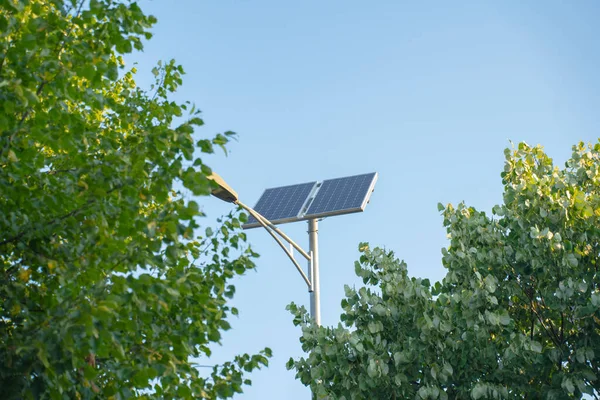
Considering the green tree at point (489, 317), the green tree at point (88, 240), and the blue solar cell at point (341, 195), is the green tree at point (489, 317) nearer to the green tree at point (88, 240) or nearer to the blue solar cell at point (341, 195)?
the blue solar cell at point (341, 195)

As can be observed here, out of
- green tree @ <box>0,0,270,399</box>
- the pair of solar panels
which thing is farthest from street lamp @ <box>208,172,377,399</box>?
green tree @ <box>0,0,270,399</box>

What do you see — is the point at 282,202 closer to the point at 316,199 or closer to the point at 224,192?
the point at 316,199

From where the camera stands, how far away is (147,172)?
6.88 metres

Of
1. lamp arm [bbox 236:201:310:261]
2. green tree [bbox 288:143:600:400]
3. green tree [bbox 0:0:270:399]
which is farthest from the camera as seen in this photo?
lamp arm [bbox 236:201:310:261]

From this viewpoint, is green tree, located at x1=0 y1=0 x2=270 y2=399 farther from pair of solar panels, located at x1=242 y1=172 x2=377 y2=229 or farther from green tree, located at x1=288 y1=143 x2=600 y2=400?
pair of solar panels, located at x1=242 y1=172 x2=377 y2=229

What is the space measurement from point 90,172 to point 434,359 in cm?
669

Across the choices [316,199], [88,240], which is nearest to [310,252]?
[316,199]

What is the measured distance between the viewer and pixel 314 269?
1421cm

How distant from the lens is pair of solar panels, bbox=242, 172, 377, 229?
14.8m

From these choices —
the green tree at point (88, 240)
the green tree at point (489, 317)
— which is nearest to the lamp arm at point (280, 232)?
the green tree at point (489, 317)

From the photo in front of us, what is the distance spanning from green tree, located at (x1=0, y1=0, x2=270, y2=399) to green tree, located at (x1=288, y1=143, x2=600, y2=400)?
13.8 feet

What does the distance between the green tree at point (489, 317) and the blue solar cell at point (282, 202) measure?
3058mm

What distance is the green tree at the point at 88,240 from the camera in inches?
230

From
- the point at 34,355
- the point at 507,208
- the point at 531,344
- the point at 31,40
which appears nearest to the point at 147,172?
the point at 31,40
